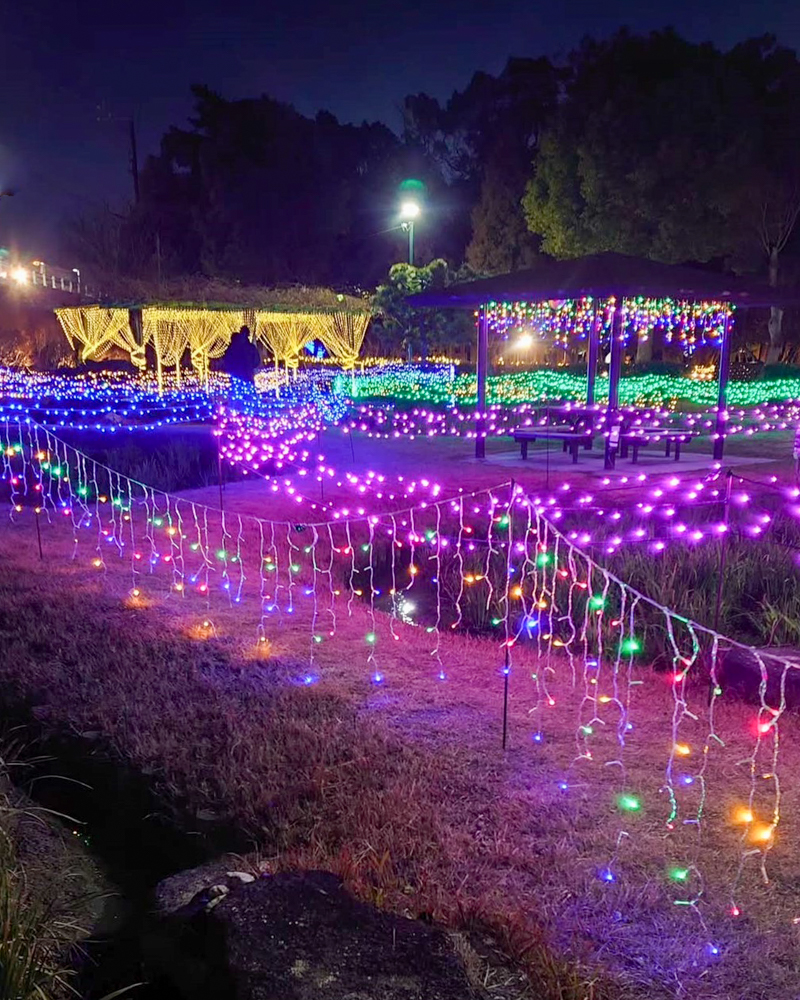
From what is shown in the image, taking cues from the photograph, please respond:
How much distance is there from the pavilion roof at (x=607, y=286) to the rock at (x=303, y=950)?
9189 mm

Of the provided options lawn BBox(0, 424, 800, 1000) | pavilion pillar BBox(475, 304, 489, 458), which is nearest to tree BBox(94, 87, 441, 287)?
A: pavilion pillar BBox(475, 304, 489, 458)

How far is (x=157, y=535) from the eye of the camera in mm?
8133

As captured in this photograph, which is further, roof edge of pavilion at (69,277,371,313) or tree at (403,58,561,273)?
tree at (403,58,561,273)

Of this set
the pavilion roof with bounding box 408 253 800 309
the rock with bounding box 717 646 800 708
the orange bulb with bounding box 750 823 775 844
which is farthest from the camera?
the pavilion roof with bounding box 408 253 800 309

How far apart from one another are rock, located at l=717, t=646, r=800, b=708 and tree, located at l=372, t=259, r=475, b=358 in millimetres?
18178

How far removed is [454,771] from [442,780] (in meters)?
0.10

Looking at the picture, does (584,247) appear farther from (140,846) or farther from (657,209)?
(140,846)

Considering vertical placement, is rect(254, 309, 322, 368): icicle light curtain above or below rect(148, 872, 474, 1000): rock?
above

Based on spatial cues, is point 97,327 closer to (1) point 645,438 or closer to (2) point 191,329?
(2) point 191,329

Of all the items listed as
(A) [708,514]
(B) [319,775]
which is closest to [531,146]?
(A) [708,514]

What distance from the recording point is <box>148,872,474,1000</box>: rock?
7.76 ft

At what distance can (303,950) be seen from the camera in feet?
8.21

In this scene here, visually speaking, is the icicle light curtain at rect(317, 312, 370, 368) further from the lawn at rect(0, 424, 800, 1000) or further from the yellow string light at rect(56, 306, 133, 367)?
the lawn at rect(0, 424, 800, 1000)

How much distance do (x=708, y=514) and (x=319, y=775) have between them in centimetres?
569
